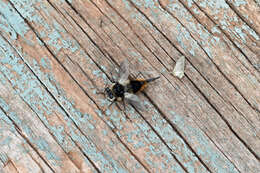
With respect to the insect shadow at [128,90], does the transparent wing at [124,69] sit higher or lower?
higher

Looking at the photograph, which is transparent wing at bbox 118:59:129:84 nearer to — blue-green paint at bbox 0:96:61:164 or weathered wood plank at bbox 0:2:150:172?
weathered wood plank at bbox 0:2:150:172

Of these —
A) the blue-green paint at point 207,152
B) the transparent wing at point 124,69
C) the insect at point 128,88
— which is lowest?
the blue-green paint at point 207,152

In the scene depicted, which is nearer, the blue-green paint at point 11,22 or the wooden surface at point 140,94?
the wooden surface at point 140,94

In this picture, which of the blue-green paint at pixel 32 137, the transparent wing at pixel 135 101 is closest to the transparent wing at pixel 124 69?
the transparent wing at pixel 135 101

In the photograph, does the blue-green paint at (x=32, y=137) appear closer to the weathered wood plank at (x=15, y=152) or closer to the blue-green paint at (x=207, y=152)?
the weathered wood plank at (x=15, y=152)

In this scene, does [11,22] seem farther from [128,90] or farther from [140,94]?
[140,94]

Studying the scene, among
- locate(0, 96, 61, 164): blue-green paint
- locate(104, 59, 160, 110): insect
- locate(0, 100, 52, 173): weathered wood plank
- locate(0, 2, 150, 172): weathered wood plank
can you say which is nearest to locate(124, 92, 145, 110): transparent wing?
locate(104, 59, 160, 110): insect
